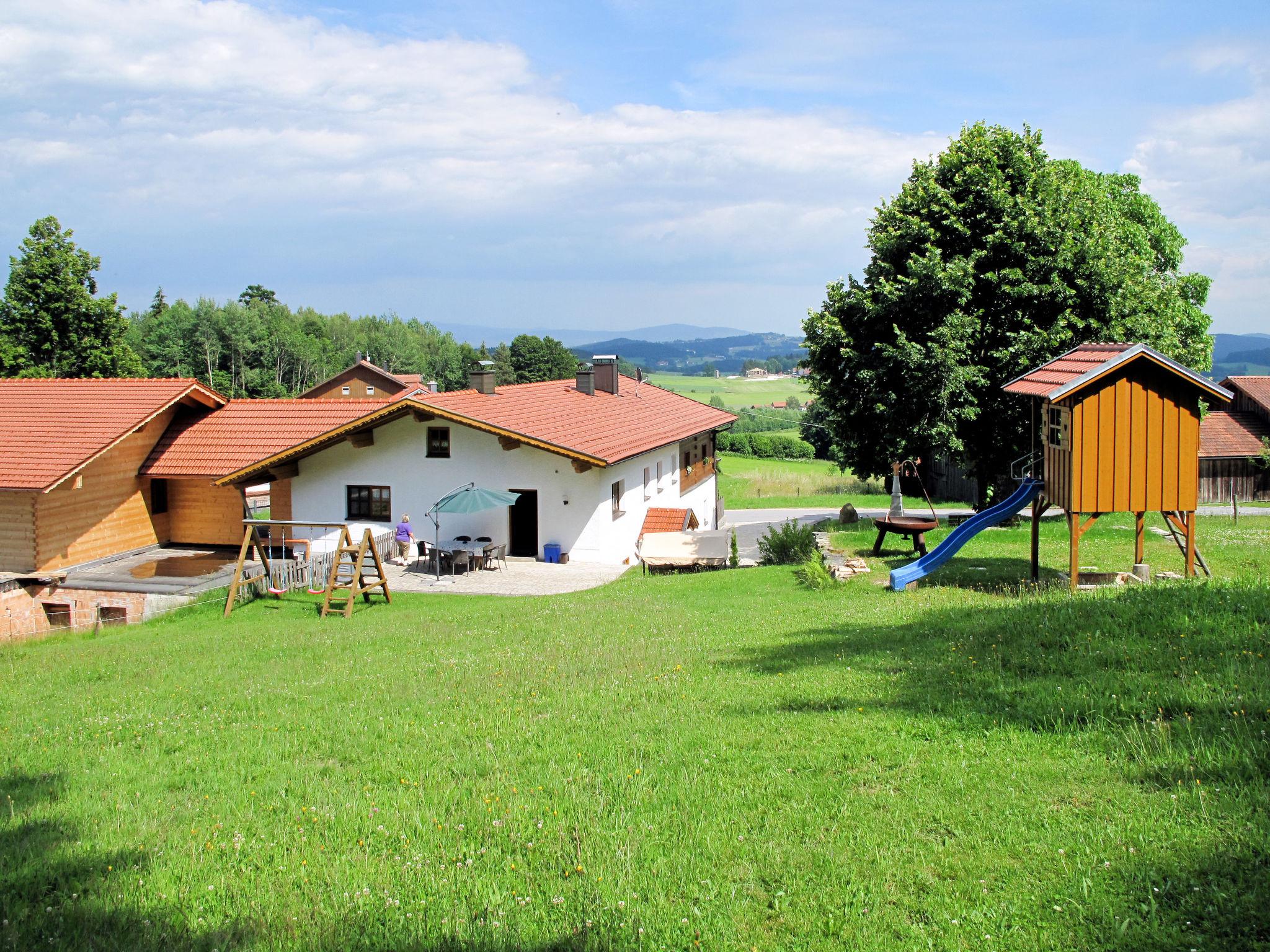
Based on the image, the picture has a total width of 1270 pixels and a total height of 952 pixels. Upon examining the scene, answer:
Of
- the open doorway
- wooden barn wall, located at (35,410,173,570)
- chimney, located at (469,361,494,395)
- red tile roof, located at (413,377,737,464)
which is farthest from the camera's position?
chimney, located at (469,361,494,395)

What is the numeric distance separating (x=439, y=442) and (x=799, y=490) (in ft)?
107

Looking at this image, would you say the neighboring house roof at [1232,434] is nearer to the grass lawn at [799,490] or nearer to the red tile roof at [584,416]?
the grass lawn at [799,490]

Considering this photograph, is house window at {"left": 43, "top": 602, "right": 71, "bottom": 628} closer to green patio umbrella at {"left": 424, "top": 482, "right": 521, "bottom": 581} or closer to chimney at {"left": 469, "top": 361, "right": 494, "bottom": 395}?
green patio umbrella at {"left": 424, "top": 482, "right": 521, "bottom": 581}

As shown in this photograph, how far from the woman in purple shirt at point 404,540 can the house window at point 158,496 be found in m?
8.43

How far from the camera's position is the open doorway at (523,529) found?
27.0m

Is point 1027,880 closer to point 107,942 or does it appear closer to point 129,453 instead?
point 107,942

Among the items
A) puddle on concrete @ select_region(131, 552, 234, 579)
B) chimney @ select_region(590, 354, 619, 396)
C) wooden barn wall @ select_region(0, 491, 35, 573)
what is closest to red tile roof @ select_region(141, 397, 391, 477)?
puddle on concrete @ select_region(131, 552, 234, 579)

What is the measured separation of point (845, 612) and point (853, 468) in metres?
18.3

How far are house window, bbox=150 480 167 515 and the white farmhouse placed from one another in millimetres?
3577

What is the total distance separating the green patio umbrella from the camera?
24.0 meters

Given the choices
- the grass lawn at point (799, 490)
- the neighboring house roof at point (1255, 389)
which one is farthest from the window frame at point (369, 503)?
the neighboring house roof at point (1255, 389)

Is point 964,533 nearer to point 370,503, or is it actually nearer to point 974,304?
point 974,304

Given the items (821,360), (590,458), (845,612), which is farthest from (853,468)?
(845,612)

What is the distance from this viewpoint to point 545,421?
89.9ft
